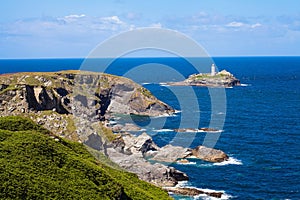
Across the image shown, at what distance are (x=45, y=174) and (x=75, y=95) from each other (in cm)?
8076

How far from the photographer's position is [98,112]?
111250mm

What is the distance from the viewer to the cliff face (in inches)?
3344

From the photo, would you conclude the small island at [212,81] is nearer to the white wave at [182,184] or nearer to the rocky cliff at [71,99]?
the rocky cliff at [71,99]

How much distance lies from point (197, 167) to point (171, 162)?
218 inches

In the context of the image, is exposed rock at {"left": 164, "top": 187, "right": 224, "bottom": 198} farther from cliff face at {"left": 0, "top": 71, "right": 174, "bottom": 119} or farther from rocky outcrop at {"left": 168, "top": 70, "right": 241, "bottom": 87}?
rocky outcrop at {"left": 168, "top": 70, "right": 241, "bottom": 87}

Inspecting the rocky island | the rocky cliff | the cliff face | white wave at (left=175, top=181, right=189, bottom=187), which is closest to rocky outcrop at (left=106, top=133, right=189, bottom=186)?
the rocky island

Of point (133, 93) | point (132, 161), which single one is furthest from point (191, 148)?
point (133, 93)

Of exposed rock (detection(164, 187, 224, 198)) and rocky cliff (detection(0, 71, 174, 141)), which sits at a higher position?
rocky cliff (detection(0, 71, 174, 141))

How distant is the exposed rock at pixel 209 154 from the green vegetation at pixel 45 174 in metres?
38.1

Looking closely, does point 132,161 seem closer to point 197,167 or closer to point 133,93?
point 197,167

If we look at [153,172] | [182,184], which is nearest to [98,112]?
[153,172]

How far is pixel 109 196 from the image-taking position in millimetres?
29578

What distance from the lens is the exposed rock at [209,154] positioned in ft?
231

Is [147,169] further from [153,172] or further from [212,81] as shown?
[212,81]
